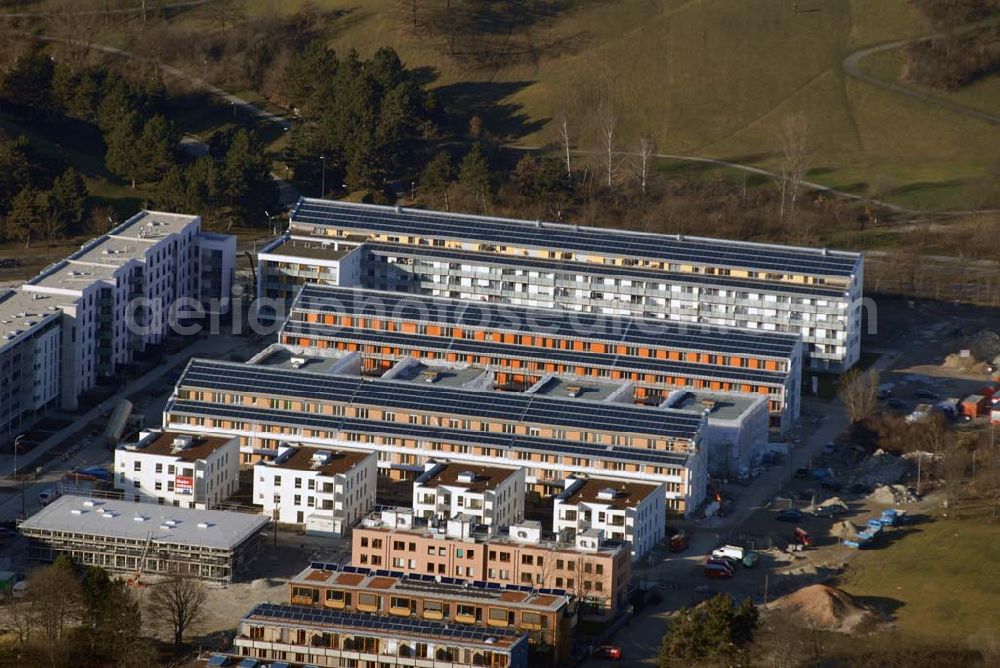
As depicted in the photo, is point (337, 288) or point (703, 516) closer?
point (703, 516)

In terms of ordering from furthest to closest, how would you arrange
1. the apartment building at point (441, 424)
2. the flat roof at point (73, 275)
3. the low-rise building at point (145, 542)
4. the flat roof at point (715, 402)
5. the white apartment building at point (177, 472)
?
the flat roof at point (73, 275) < the flat roof at point (715, 402) < the apartment building at point (441, 424) < the white apartment building at point (177, 472) < the low-rise building at point (145, 542)

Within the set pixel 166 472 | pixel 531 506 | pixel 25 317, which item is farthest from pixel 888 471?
pixel 25 317

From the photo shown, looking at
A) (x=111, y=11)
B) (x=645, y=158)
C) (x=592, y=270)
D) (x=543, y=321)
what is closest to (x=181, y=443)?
(x=543, y=321)

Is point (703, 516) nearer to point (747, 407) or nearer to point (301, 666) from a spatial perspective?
point (747, 407)

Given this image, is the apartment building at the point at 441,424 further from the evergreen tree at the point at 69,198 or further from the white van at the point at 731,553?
the evergreen tree at the point at 69,198

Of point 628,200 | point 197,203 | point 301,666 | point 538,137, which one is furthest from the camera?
point 538,137

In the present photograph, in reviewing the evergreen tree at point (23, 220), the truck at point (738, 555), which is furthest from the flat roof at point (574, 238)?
the truck at point (738, 555)
